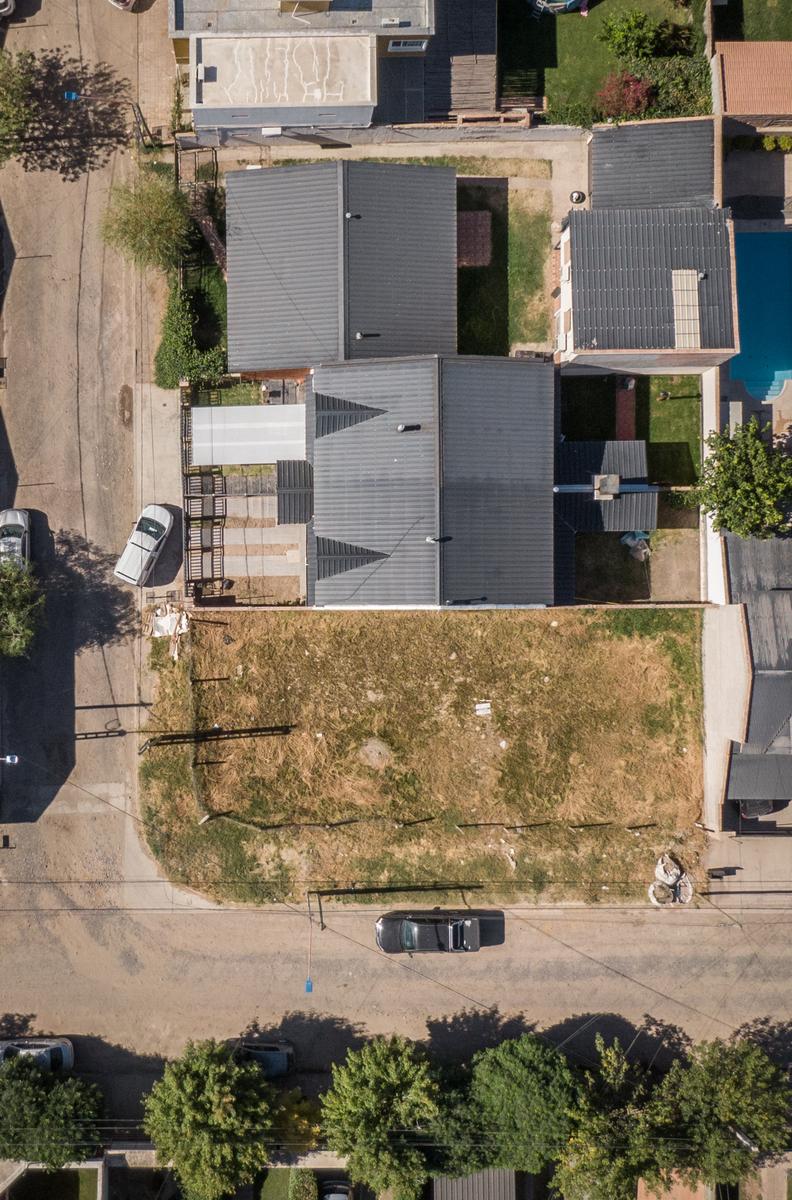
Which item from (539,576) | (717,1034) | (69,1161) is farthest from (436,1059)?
(539,576)

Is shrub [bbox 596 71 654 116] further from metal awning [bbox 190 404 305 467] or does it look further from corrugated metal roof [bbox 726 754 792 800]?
corrugated metal roof [bbox 726 754 792 800]

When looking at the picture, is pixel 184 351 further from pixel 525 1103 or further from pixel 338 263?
pixel 525 1103

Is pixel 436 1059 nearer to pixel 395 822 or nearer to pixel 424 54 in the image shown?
pixel 395 822

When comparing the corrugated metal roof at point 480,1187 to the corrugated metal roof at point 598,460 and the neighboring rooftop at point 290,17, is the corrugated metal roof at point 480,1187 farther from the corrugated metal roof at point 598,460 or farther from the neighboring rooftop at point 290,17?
the neighboring rooftop at point 290,17

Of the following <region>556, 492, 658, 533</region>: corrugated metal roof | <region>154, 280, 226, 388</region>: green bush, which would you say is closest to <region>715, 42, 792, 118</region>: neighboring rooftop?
<region>556, 492, 658, 533</region>: corrugated metal roof

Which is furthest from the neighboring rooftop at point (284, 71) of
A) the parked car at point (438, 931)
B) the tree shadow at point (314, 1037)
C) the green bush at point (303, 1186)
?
the green bush at point (303, 1186)
